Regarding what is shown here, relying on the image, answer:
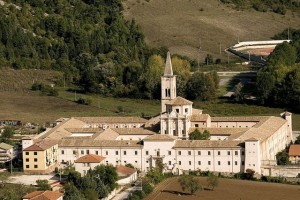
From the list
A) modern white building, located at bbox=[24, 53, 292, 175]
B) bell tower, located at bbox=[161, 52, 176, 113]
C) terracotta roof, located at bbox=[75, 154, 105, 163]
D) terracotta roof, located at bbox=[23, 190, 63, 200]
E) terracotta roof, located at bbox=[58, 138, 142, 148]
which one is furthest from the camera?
bell tower, located at bbox=[161, 52, 176, 113]

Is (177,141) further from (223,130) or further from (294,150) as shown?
(294,150)

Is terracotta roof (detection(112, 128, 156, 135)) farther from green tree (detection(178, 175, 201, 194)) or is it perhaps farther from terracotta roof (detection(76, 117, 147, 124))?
green tree (detection(178, 175, 201, 194))

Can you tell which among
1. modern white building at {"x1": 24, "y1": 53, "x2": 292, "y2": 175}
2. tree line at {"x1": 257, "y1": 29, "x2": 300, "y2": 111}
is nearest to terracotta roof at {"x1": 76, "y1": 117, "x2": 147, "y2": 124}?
modern white building at {"x1": 24, "y1": 53, "x2": 292, "y2": 175}

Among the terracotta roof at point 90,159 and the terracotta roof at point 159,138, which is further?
Answer: the terracotta roof at point 159,138

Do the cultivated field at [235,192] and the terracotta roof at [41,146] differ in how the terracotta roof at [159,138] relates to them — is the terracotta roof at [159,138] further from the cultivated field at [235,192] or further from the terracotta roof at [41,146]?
the terracotta roof at [41,146]

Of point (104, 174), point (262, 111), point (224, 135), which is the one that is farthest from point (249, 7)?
point (104, 174)

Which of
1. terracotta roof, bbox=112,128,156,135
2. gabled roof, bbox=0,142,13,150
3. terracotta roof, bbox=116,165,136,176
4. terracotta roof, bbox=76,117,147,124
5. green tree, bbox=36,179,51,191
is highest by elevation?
terracotta roof, bbox=76,117,147,124

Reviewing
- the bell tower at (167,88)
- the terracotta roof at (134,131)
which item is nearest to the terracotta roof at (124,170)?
the terracotta roof at (134,131)

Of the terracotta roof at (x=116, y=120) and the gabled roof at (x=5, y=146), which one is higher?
the terracotta roof at (x=116, y=120)
